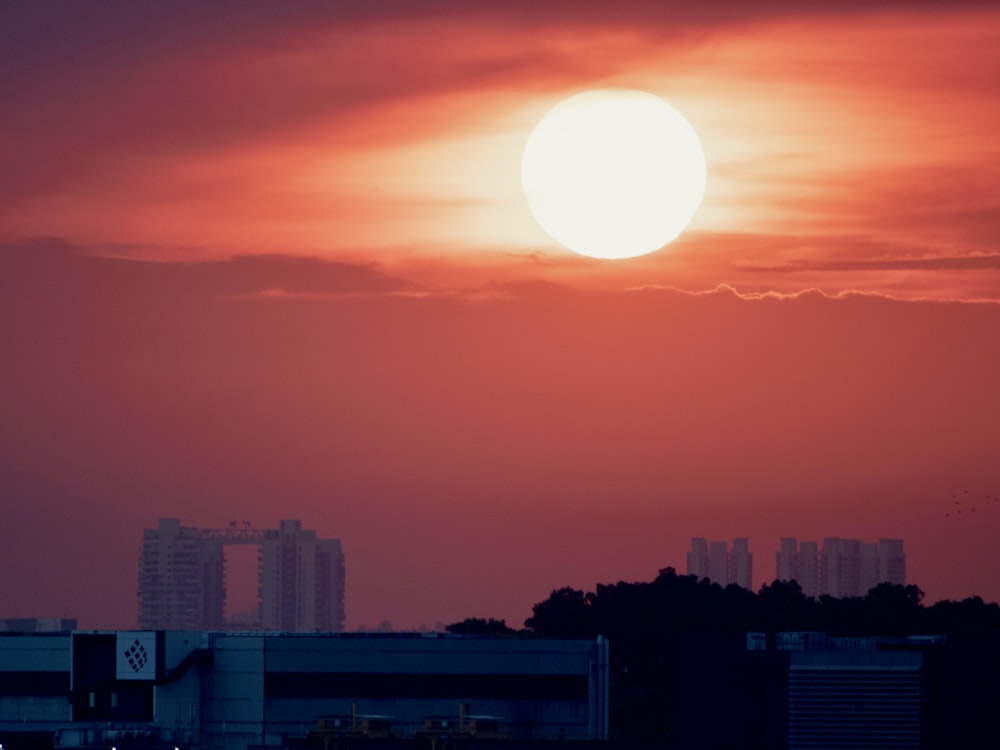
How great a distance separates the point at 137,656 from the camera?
121250mm

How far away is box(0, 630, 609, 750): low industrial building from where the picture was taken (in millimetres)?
120688

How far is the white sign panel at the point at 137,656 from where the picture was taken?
121m

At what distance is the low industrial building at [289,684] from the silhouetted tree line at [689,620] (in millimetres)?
37764

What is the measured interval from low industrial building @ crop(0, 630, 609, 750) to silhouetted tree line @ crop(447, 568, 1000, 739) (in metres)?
37.8

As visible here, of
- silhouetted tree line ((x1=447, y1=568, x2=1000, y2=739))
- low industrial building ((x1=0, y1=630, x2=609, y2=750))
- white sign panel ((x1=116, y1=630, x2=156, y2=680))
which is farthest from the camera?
silhouetted tree line ((x1=447, y1=568, x2=1000, y2=739))

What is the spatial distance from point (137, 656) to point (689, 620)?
7090 centimetres

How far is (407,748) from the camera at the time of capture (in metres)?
102

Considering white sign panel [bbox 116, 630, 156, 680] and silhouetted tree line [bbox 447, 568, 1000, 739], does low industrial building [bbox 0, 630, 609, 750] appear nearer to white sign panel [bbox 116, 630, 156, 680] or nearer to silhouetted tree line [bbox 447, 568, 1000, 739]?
white sign panel [bbox 116, 630, 156, 680]

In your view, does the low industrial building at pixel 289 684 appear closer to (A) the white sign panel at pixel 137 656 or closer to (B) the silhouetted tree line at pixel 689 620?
(A) the white sign panel at pixel 137 656

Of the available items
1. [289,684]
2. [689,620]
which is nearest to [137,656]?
[289,684]

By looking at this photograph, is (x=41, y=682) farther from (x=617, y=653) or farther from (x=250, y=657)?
(x=617, y=653)

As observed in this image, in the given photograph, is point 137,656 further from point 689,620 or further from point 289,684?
point 689,620

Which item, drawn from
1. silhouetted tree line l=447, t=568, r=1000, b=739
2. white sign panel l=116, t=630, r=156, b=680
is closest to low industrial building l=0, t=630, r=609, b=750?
white sign panel l=116, t=630, r=156, b=680

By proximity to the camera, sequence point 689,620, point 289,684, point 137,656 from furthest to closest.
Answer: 1. point 689,620
2. point 289,684
3. point 137,656
